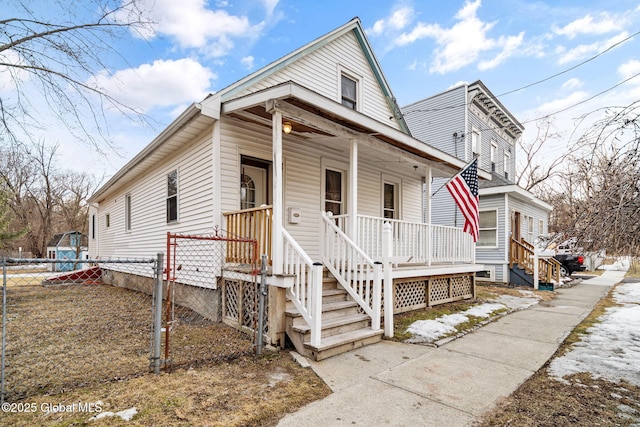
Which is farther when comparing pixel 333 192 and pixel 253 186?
pixel 333 192

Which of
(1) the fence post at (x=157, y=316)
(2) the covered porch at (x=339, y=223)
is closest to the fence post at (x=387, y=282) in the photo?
(2) the covered porch at (x=339, y=223)

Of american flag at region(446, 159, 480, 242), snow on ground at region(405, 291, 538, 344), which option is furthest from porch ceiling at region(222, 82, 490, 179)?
snow on ground at region(405, 291, 538, 344)

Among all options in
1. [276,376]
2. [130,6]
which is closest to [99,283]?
[130,6]

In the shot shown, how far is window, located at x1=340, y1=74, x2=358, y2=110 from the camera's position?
30.7ft

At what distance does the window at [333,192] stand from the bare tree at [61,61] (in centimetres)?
425

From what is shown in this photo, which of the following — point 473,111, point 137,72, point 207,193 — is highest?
point 473,111

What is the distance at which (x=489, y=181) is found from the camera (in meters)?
13.8

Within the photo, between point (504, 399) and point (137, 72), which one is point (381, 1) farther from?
point (504, 399)

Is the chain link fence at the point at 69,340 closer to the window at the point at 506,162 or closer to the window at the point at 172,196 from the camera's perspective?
the window at the point at 172,196

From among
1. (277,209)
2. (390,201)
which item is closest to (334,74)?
(390,201)

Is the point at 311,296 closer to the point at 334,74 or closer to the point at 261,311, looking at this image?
the point at 261,311

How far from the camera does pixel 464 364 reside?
14.2 ft

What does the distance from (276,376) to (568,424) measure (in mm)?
2790

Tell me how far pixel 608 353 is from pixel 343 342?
12.3ft
